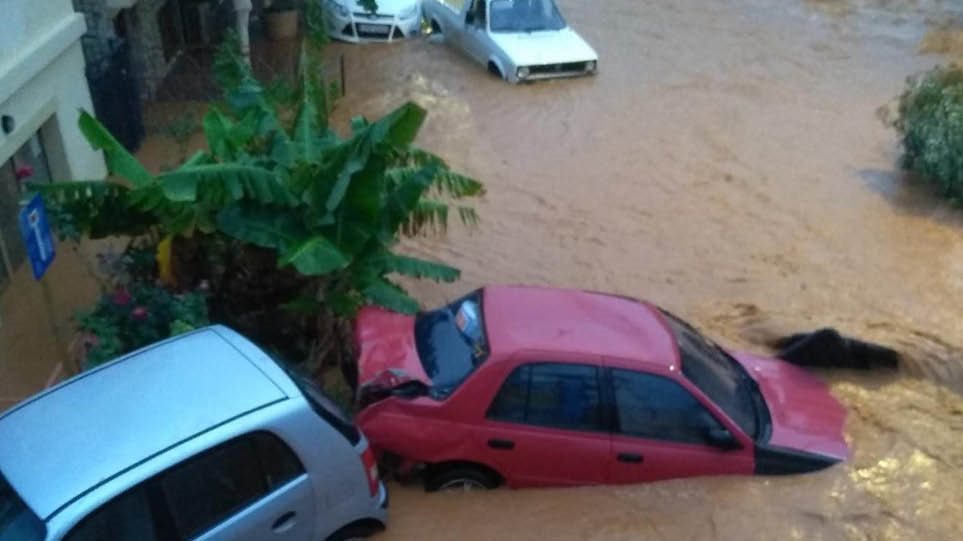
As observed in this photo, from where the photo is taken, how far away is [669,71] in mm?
17125

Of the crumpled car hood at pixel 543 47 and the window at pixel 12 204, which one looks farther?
the crumpled car hood at pixel 543 47

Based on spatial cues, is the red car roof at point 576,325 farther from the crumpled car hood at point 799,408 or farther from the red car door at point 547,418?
the crumpled car hood at point 799,408

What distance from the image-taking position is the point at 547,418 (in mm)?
6520

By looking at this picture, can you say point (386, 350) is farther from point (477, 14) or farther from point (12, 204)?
point (477, 14)

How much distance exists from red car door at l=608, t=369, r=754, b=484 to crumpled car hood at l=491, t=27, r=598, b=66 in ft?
33.6

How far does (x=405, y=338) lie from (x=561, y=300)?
1.14 metres

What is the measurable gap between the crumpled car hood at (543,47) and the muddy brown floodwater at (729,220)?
1.59ft

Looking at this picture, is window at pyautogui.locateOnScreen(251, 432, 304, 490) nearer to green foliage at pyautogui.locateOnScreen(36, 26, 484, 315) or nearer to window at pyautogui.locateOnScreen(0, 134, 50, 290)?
green foliage at pyautogui.locateOnScreen(36, 26, 484, 315)

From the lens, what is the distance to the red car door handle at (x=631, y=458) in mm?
6566

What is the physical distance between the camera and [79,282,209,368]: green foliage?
7188mm

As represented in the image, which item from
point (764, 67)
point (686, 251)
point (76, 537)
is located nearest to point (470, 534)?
point (76, 537)

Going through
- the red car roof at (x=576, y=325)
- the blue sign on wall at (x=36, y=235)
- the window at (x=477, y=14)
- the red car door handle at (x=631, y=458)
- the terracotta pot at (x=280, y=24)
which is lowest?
the terracotta pot at (x=280, y=24)

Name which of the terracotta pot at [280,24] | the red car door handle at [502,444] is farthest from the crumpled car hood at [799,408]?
the terracotta pot at [280,24]

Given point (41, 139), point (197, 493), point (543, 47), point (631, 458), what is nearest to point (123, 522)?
point (197, 493)
